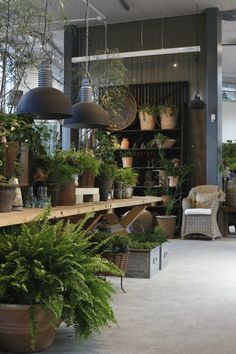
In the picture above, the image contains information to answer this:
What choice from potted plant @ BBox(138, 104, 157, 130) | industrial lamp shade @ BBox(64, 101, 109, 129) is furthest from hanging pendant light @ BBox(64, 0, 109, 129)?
potted plant @ BBox(138, 104, 157, 130)

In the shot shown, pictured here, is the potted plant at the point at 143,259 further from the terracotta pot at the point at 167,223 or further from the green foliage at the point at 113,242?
the terracotta pot at the point at 167,223

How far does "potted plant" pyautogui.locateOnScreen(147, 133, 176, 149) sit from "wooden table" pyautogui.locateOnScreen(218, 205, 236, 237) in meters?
1.60

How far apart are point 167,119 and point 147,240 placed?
4228 millimetres

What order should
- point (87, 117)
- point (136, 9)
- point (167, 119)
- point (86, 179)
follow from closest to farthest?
point (86, 179)
point (87, 117)
point (167, 119)
point (136, 9)

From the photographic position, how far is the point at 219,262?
6.28m

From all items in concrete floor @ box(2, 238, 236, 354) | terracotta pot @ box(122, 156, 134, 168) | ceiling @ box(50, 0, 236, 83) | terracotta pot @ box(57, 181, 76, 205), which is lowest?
concrete floor @ box(2, 238, 236, 354)

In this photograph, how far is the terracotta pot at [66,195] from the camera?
13.3ft

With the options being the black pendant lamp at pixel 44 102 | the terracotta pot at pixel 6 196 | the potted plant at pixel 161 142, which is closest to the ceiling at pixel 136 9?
the potted plant at pixel 161 142

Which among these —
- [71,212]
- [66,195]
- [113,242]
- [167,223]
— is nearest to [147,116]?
[167,223]

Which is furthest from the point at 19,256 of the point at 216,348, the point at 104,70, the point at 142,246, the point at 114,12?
the point at 114,12

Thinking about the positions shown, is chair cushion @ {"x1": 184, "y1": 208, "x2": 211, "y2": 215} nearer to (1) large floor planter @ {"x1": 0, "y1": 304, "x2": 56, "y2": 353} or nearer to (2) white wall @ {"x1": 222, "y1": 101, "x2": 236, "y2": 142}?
(1) large floor planter @ {"x1": 0, "y1": 304, "x2": 56, "y2": 353}

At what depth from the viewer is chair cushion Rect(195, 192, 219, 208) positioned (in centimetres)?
876

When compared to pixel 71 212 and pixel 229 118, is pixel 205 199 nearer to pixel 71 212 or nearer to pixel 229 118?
pixel 71 212

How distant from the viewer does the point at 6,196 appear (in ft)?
10.2
